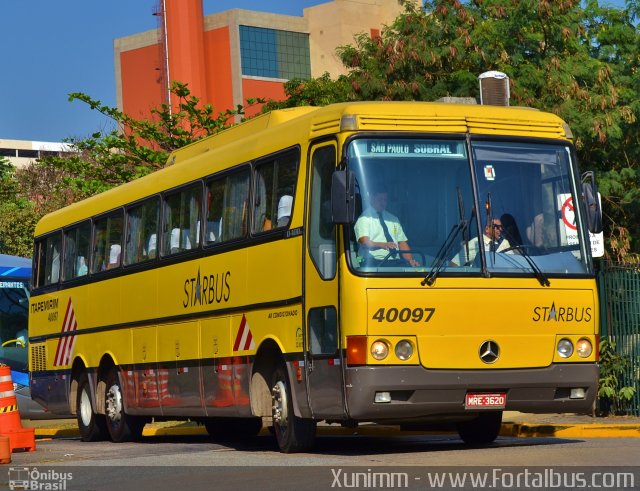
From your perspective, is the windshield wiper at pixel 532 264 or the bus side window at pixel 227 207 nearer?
the windshield wiper at pixel 532 264

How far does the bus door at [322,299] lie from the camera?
44.7ft

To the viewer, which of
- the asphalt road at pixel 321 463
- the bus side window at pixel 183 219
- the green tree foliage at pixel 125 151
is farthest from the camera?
the green tree foliage at pixel 125 151

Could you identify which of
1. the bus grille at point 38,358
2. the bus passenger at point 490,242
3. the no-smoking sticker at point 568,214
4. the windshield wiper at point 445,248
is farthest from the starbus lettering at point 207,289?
the bus grille at point 38,358

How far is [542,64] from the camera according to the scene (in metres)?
27.0

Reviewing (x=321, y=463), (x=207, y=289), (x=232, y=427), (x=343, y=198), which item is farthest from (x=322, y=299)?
(x=232, y=427)

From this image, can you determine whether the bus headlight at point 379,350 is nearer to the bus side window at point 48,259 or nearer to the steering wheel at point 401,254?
the steering wheel at point 401,254

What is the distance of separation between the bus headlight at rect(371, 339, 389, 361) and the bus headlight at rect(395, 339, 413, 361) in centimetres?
11

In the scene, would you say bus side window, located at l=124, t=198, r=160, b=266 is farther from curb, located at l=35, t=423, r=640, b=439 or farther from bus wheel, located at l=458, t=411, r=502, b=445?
bus wheel, located at l=458, t=411, r=502, b=445

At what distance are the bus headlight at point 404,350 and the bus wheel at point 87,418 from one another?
9.10m

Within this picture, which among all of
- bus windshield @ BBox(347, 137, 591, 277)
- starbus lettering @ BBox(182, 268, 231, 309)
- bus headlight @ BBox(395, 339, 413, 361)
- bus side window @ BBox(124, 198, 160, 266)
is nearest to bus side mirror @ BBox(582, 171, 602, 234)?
bus windshield @ BBox(347, 137, 591, 277)

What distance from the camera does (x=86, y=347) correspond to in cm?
2180

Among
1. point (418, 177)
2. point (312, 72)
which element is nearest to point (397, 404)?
point (418, 177)

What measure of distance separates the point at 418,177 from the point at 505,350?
186 centimetres

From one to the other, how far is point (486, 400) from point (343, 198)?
2.39 m
